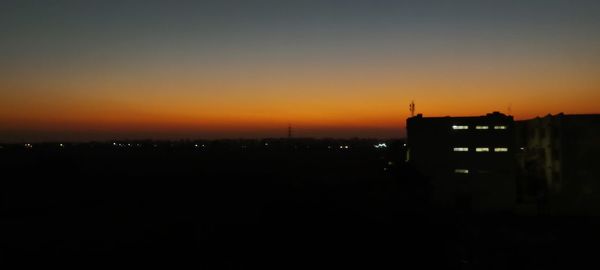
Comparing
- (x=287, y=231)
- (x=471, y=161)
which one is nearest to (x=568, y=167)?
(x=471, y=161)

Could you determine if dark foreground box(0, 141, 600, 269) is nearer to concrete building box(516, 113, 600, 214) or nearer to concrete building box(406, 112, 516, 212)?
concrete building box(516, 113, 600, 214)

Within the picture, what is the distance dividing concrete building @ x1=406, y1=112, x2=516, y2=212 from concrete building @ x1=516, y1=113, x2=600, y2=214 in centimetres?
279

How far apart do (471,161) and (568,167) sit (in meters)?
7.16

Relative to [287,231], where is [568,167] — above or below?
above

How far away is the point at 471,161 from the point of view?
42281 millimetres

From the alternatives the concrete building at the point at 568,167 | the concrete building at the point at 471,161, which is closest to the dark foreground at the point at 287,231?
the concrete building at the point at 568,167

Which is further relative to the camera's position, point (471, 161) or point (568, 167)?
point (471, 161)

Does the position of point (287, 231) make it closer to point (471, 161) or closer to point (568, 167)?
point (471, 161)

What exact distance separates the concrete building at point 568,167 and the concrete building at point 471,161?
2.79 metres

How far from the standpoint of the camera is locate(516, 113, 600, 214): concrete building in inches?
1518

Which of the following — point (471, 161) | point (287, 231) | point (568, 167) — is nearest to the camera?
point (287, 231)

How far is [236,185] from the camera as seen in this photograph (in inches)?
2453

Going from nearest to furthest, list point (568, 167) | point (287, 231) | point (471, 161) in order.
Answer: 1. point (287, 231)
2. point (568, 167)
3. point (471, 161)

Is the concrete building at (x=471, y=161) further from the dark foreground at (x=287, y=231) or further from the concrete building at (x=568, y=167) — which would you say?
the concrete building at (x=568, y=167)
